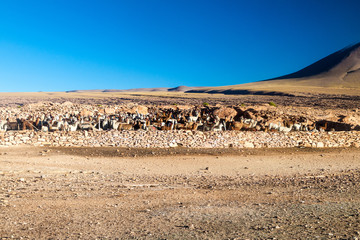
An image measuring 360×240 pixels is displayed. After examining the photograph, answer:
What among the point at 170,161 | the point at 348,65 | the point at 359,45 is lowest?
the point at 170,161

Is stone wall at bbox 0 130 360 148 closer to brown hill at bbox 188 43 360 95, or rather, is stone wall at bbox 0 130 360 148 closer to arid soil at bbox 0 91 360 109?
arid soil at bbox 0 91 360 109

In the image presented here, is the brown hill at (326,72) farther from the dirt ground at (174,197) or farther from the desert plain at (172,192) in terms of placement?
the dirt ground at (174,197)

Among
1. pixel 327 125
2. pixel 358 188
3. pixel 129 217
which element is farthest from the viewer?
pixel 327 125

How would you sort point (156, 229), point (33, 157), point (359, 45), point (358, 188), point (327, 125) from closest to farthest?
point (156, 229) < point (358, 188) < point (33, 157) < point (327, 125) < point (359, 45)

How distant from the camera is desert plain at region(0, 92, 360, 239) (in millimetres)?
5562

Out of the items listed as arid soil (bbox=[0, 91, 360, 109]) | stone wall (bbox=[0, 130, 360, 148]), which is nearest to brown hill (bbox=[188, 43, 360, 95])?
arid soil (bbox=[0, 91, 360, 109])

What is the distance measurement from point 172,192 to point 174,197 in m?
0.53

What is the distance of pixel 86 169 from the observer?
1187 cm

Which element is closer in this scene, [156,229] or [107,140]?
[156,229]

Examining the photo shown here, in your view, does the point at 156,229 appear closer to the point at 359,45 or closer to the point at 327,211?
the point at 327,211

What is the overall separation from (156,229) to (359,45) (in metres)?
220

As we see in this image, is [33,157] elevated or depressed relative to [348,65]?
depressed

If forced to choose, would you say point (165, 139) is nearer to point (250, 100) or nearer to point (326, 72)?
point (250, 100)

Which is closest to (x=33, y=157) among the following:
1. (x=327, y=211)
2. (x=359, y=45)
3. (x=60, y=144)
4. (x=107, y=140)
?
(x=60, y=144)
